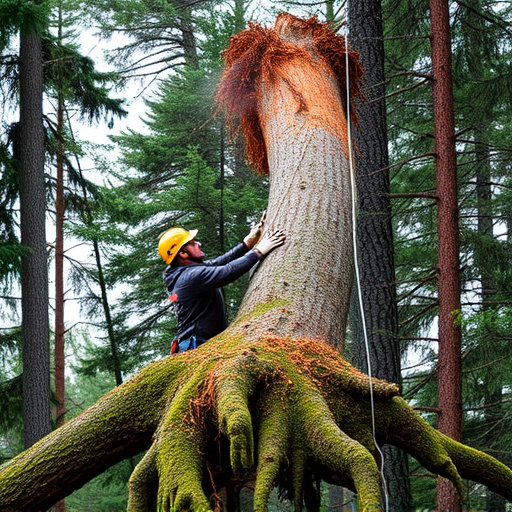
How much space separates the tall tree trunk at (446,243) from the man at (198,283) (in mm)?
4861

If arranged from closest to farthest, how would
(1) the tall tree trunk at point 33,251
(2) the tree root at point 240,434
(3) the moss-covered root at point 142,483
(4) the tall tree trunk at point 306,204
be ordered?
(2) the tree root at point 240,434 → (3) the moss-covered root at point 142,483 → (4) the tall tree trunk at point 306,204 → (1) the tall tree trunk at point 33,251

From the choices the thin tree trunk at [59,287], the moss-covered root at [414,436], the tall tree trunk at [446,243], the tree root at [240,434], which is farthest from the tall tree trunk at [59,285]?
the moss-covered root at [414,436]

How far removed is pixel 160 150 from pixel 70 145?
335 centimetres

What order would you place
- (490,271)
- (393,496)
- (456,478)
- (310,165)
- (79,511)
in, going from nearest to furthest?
(456,478) → (310,165) → (393,496) → (490,271) → (79,511)

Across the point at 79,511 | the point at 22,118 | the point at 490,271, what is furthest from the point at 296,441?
the point at 79,511

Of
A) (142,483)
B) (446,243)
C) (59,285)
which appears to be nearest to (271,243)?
(142,483)

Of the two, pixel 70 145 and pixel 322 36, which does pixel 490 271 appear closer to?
pixel 322 36

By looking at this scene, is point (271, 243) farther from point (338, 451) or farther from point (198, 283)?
point (338, 451)

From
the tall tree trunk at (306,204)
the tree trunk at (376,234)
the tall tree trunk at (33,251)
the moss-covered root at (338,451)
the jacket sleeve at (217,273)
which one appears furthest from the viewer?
the tall tree trunk at (33,251)

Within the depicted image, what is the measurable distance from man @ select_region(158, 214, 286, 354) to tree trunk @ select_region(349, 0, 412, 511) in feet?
16.1

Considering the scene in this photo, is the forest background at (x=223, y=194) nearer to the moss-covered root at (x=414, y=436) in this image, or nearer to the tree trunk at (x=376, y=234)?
the tree trunk at (x=376, y=234)

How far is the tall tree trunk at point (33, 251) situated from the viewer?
40.9ft

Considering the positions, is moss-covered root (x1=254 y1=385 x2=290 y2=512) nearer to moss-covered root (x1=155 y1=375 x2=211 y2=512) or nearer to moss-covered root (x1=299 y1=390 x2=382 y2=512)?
moss-covered root (x1=299 y1=390 x2=382 y2=512)

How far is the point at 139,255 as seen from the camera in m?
17.4
